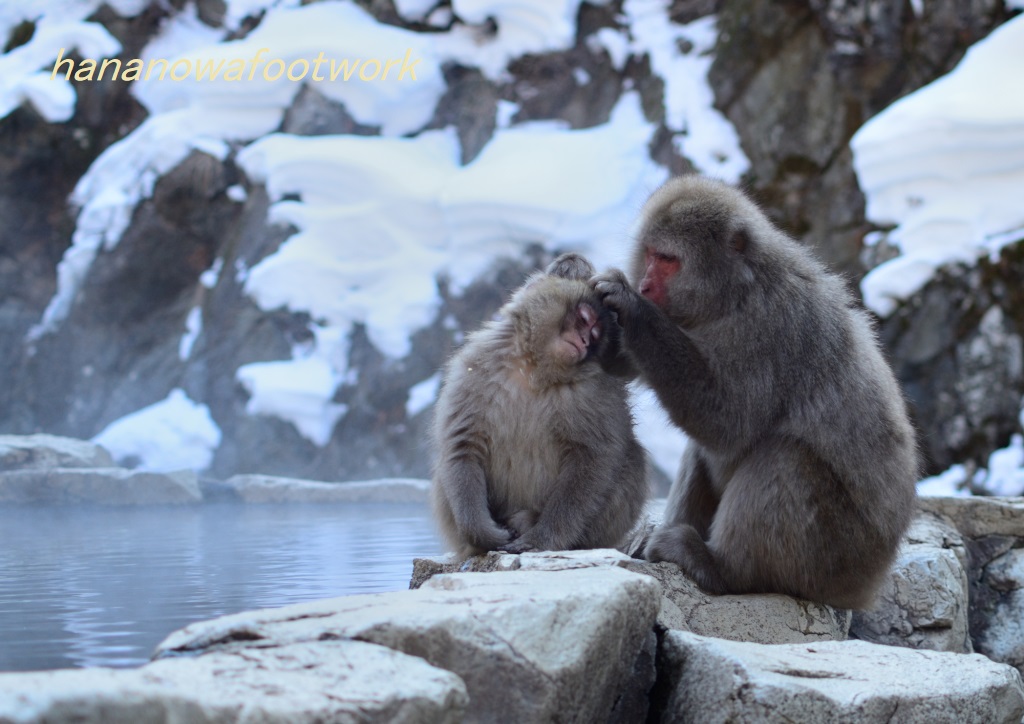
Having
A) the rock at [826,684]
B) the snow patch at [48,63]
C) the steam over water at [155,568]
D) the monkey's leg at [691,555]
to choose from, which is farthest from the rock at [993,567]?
the snow patch at [48,63]

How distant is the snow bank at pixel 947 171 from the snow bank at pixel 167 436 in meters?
4.81

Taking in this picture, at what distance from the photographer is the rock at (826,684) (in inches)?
78.7

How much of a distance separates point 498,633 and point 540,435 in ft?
3.57

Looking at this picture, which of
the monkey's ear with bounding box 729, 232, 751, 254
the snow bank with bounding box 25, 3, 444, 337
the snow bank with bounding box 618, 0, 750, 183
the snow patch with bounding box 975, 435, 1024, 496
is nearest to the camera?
the monkey's ear with bounding box 729, 232, 751, 254

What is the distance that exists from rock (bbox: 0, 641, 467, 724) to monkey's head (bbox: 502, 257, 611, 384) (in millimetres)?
1325

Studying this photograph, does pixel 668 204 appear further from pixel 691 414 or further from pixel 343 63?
pixel 343 63

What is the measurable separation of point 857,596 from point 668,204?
1194mm

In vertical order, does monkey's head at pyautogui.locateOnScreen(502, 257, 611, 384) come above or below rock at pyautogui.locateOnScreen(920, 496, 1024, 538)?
above

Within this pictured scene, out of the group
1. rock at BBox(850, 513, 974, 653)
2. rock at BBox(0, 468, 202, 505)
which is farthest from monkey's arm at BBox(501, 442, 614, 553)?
rock at BBox(0, 468, 202, 505)

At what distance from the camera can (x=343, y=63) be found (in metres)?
9.62

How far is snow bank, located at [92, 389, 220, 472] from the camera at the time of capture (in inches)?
307

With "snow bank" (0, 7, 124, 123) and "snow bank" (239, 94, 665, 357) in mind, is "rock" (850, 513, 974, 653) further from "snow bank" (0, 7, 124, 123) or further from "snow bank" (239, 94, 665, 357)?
"snow bank" (0, 7, 124, 123)

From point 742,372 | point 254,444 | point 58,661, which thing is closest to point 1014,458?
point 742,372

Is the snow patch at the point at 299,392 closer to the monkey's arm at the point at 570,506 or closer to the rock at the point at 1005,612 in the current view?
the rock at the point at 1005,612
